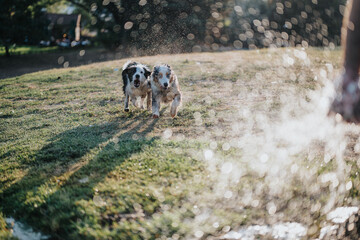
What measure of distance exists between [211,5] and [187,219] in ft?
85.2

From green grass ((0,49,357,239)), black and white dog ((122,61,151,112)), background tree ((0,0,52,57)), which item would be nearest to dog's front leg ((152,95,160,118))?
green grass ((0,49,357,239))

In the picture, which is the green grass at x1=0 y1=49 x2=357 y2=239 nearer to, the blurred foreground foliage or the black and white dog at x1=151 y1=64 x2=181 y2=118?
the black and white dog at x1=151 y1=64 x2=181 y2=118

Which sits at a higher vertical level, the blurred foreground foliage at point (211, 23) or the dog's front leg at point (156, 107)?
the blurred foreground foliage at point (211, 23)

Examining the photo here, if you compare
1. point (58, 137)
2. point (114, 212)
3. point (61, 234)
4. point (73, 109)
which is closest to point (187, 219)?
point (114, 212)

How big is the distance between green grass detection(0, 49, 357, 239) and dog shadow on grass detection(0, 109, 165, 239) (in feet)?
0.05

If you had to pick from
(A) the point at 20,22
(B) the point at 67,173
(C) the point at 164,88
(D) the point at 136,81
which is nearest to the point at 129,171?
(B) the point at 67,173

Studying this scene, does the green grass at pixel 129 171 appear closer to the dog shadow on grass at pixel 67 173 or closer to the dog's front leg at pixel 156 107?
the dog shadow on grass at pixel 67 173

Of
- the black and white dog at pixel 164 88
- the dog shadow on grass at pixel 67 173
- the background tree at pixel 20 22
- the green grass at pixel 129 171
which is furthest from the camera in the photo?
the background tree at pixel 20 22

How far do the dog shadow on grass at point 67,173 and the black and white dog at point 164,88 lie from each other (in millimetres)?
632

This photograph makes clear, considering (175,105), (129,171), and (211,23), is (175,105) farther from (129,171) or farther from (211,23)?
(211,23)

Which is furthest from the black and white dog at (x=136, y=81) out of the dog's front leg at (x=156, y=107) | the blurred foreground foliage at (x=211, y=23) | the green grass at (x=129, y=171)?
the blurred foreground foliage at (x=211, y=23)

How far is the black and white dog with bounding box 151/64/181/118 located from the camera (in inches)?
263

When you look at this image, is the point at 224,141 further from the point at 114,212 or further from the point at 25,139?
the point at 25,139

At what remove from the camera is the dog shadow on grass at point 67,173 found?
11.9ft
